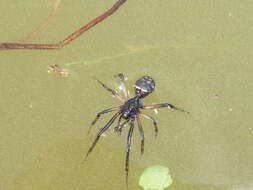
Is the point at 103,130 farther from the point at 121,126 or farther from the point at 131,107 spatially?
the point at 131,107

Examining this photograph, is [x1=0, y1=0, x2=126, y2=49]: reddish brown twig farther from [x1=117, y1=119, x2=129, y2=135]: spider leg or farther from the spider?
[x1=117, y1=119, x2=129, y2=135]: spider leg

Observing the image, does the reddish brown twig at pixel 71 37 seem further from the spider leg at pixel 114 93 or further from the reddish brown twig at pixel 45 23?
the spider leg at pixel 114 93

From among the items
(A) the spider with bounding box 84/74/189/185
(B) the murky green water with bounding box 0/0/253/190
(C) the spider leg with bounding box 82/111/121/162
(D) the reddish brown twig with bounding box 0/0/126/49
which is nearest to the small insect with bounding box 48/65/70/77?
(B) the murky green water with bounding box 0/0/253/190

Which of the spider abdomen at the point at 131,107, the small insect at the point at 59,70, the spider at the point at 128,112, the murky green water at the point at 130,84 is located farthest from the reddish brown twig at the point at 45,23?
the spider abdomen at the point at 131,107

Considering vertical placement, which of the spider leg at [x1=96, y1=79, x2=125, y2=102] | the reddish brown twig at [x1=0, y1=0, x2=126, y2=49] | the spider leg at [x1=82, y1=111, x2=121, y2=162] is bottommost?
→ the spider leg at [x1=82, y1=111, x2=121, y2=162]

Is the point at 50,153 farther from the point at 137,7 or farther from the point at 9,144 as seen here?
the point at 137,7

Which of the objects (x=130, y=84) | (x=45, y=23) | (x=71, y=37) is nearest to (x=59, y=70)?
(x=71, y=37)

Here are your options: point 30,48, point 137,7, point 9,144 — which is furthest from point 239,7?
point 9,144
